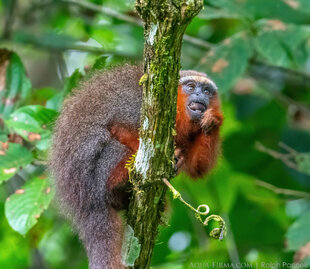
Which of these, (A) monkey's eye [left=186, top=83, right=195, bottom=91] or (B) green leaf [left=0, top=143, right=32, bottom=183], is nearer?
(B) green leaf [left=0, top=143, right=32, bottom=183]

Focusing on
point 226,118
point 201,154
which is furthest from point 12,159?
point 226,118

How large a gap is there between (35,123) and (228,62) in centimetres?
207

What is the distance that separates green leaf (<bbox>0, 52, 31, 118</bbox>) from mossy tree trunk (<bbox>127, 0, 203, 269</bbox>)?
193 cm

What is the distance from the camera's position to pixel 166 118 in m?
3.26

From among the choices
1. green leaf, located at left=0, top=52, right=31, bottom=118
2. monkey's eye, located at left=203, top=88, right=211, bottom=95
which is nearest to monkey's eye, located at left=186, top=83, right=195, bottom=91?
monkey's eye, located at left=203, top=88, right=211, bottom=95

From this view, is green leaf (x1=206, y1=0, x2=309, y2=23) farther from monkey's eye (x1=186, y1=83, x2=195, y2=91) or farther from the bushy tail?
the bushy tail

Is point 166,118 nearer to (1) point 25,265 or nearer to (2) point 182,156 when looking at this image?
(2) point 182,156

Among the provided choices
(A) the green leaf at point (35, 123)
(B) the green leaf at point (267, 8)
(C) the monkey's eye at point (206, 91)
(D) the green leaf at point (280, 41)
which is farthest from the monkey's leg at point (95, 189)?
(B) the green leaf at point (267, 8)

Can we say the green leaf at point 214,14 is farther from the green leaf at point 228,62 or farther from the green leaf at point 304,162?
the green leaf at point 304,162

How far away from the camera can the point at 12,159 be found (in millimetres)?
4488

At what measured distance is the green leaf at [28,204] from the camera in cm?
417

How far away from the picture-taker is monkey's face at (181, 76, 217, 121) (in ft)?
14.8

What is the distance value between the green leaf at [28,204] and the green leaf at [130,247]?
2.66ft

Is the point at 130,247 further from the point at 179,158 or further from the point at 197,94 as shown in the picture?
the point at 197,94
